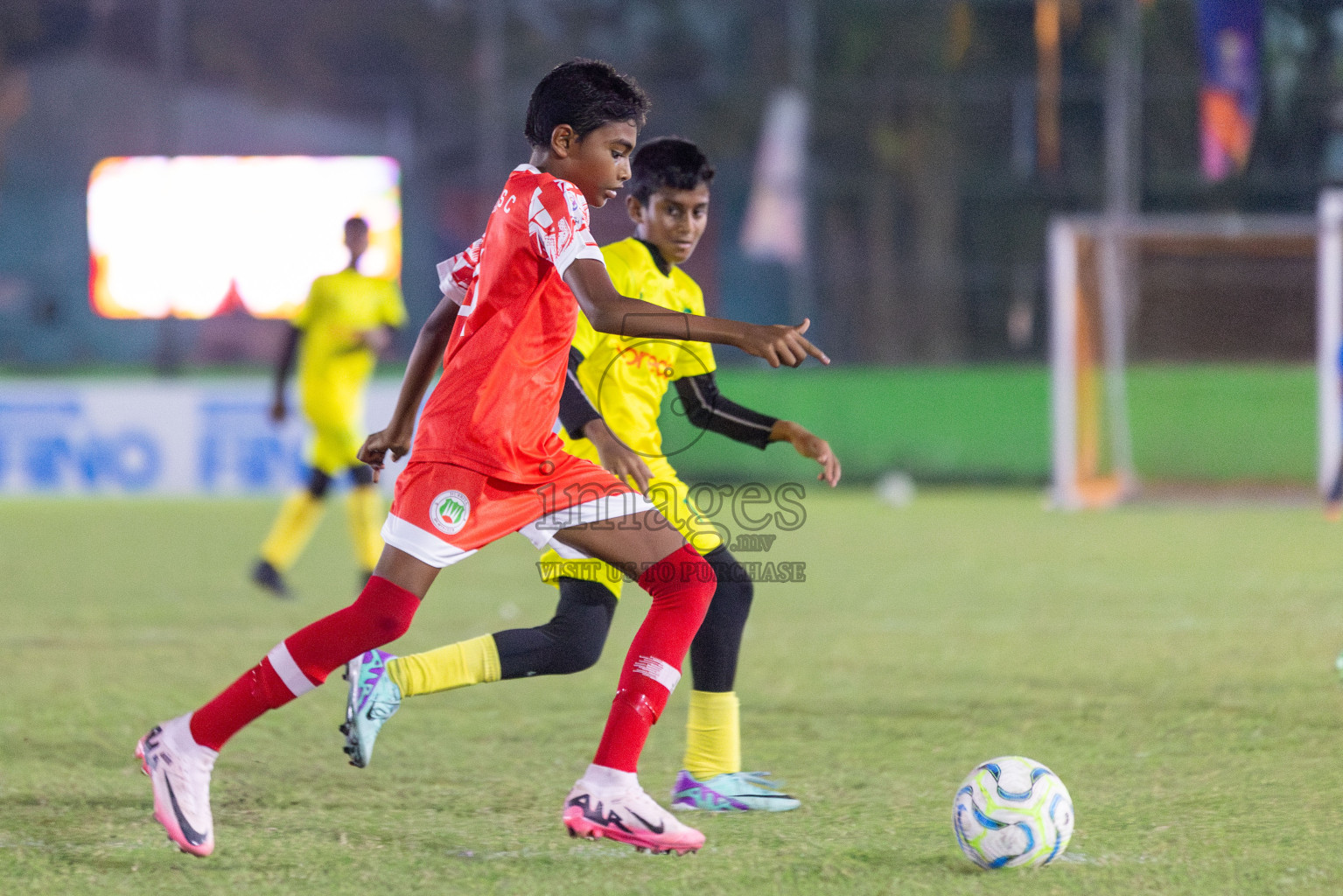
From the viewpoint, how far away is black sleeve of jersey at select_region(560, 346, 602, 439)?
347cm

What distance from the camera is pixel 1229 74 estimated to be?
15891mm

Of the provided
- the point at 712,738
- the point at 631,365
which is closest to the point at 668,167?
the point at 631,365

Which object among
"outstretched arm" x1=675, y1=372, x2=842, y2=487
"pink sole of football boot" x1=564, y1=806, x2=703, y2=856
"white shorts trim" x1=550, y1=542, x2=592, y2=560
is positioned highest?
"outstretched arm" x1=675, y1=372, x2=842, y2=487

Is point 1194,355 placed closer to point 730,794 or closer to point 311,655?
point 730,794

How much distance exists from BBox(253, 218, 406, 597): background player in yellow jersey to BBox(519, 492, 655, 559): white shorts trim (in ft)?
16.2

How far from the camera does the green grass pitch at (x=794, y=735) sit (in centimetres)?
322

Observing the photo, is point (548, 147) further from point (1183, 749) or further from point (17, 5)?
point (17, 5)

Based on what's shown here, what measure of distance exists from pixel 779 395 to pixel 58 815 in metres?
12.4

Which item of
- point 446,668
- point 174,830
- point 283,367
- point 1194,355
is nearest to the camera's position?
point 174,830

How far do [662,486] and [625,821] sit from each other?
0.89 m

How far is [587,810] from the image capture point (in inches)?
127

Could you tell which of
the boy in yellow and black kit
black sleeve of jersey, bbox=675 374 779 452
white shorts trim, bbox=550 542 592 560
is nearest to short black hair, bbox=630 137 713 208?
the boy in yellow and black kit

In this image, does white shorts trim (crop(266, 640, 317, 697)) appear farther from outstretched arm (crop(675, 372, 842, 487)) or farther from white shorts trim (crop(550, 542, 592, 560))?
outstretched arm (crop(675, 372, 842, 487))

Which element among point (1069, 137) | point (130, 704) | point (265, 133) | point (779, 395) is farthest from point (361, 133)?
point (130, 704)
